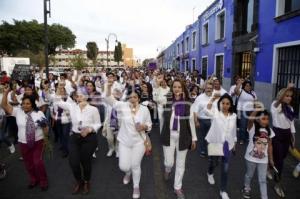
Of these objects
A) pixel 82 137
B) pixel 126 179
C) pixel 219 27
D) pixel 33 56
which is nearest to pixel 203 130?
pixel 126 179

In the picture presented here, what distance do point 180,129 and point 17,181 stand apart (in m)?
3.22

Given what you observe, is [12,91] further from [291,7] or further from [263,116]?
[291,7]

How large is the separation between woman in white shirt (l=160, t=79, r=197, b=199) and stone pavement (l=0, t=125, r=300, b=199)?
1.65 ft

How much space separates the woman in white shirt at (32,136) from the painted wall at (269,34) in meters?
9.46

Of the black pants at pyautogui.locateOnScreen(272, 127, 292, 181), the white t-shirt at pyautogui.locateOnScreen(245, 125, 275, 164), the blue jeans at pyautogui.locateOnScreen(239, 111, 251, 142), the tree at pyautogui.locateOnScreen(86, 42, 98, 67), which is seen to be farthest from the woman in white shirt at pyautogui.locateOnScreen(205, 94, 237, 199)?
the tree at pyautogui.locateOnScreen(86, 42, 98, 67)

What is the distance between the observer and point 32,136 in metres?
4.56

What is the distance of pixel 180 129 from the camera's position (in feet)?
14.5

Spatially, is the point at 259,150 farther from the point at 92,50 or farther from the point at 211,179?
the point at 92,50

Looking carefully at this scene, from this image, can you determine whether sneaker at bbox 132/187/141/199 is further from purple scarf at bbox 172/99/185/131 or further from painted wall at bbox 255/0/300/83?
painted wall at bbox 255/0/300/83

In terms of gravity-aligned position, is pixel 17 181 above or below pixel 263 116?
below

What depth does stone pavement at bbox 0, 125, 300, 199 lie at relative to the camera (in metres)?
4.50

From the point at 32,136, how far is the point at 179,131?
8.09 feet

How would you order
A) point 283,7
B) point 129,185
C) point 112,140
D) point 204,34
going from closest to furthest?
point 129,185, point 112,140, point 283,7, point 204,34

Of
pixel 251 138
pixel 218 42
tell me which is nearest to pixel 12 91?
pixel 251 138
